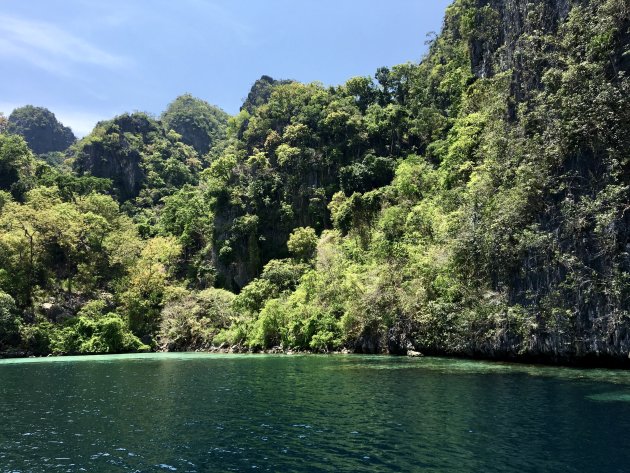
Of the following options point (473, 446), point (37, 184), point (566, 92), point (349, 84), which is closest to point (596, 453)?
point (473, 446)

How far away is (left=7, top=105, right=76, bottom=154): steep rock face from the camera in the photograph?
117688 mm

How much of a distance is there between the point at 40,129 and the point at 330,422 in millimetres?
131768

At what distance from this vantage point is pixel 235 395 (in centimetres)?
1914

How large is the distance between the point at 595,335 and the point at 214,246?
46.7m

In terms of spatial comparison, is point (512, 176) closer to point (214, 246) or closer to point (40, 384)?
point (40, 384)

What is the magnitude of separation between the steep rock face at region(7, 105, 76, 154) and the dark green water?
375 feet

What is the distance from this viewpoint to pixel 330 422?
14.0 metres

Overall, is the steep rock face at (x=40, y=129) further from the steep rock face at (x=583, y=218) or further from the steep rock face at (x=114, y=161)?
the steep rock face at (x=583, y=218)

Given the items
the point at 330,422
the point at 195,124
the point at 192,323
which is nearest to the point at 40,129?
the point at 195,124

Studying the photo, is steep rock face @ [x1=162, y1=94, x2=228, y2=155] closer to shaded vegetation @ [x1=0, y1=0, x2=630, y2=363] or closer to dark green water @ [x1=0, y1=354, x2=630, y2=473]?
shaded vegetation @ [x1=0, y1=0, x2=630, y2=363]

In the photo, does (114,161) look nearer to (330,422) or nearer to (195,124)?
(195,124)

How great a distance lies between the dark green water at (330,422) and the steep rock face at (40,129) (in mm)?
114340

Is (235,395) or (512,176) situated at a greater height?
(512,176)

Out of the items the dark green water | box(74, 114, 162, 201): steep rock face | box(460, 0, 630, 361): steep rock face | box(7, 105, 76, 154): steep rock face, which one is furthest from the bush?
box(7, 105, 76, 154): steep rock face
